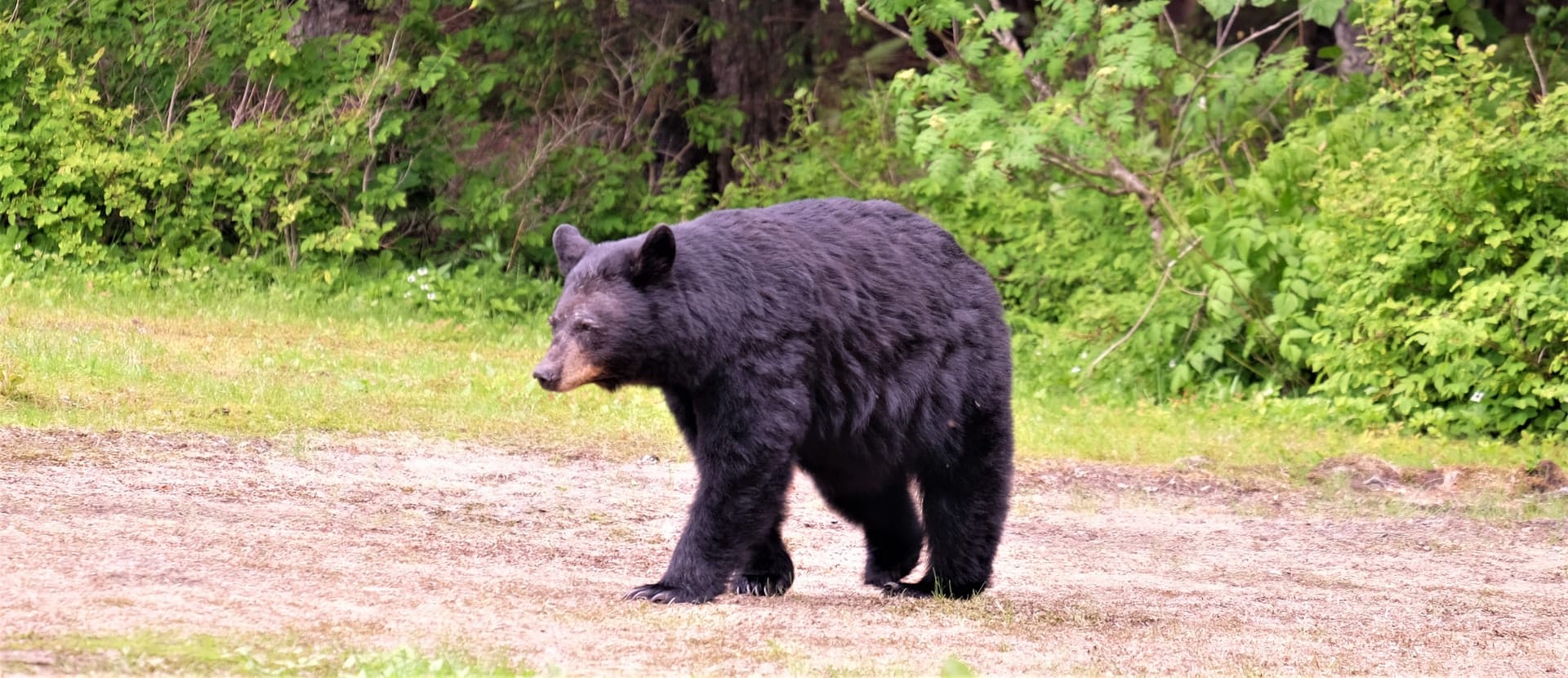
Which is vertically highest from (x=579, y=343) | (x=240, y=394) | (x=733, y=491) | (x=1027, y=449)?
(x=579, y=343)

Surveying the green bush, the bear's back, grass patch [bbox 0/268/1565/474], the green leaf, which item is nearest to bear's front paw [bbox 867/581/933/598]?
the bear's back

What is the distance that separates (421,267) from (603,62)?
9.80 feet

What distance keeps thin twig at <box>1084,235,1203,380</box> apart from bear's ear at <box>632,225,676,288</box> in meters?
8.38

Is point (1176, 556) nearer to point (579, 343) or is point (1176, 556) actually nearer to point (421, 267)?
point (579, 343)

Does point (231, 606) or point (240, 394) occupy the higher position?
point (231, 606)

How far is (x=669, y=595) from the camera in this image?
629cm

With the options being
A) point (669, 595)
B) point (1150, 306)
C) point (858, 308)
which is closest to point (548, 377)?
point (669, 595)

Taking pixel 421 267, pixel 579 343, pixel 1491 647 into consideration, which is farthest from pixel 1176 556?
pixel 421 267

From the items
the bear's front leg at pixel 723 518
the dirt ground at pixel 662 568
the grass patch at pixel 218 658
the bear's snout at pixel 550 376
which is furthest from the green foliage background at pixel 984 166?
the grass patch at pixel 218 658

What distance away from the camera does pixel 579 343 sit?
6.21 meters

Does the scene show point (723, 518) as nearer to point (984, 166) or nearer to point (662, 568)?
point (662, 568)

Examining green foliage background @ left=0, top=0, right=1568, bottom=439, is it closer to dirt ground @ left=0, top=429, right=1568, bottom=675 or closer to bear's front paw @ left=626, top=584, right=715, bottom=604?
dirt ground @ left=0, top=429, right=1568, bottom=675

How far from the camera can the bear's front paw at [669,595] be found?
20.6 feet

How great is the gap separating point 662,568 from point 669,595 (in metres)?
1.38
